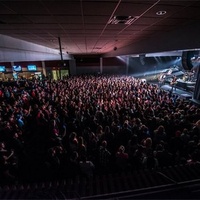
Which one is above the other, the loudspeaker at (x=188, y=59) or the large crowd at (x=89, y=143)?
the loudspeaker at (x=188, y=59)

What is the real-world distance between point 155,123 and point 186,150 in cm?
166

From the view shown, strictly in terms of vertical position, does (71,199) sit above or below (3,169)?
above

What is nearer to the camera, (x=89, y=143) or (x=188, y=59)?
(x=89, y=143)

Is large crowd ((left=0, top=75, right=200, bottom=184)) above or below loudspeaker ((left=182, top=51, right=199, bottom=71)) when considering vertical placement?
below

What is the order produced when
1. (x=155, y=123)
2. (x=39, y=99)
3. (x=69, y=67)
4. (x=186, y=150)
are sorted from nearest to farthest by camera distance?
(x=186, y=150) → (x=155, y=123) → (x=39, y=99) → (x=69, y=67)

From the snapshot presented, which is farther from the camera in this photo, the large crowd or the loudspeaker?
the loudspeaker

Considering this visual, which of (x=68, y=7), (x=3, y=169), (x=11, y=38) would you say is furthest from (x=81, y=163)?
(x=11, y=38)

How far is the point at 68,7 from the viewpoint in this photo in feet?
10.6

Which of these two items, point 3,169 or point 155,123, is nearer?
point 3,169

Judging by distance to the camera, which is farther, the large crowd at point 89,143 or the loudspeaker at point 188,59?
the loudspeaker at point 188,59

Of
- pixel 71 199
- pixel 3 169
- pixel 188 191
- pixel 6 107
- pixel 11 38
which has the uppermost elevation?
pixel 11 38

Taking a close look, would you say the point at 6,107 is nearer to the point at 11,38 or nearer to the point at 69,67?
the point at 11,38

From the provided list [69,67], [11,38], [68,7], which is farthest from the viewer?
[69,67]

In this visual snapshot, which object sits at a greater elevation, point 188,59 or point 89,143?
point 188,59
